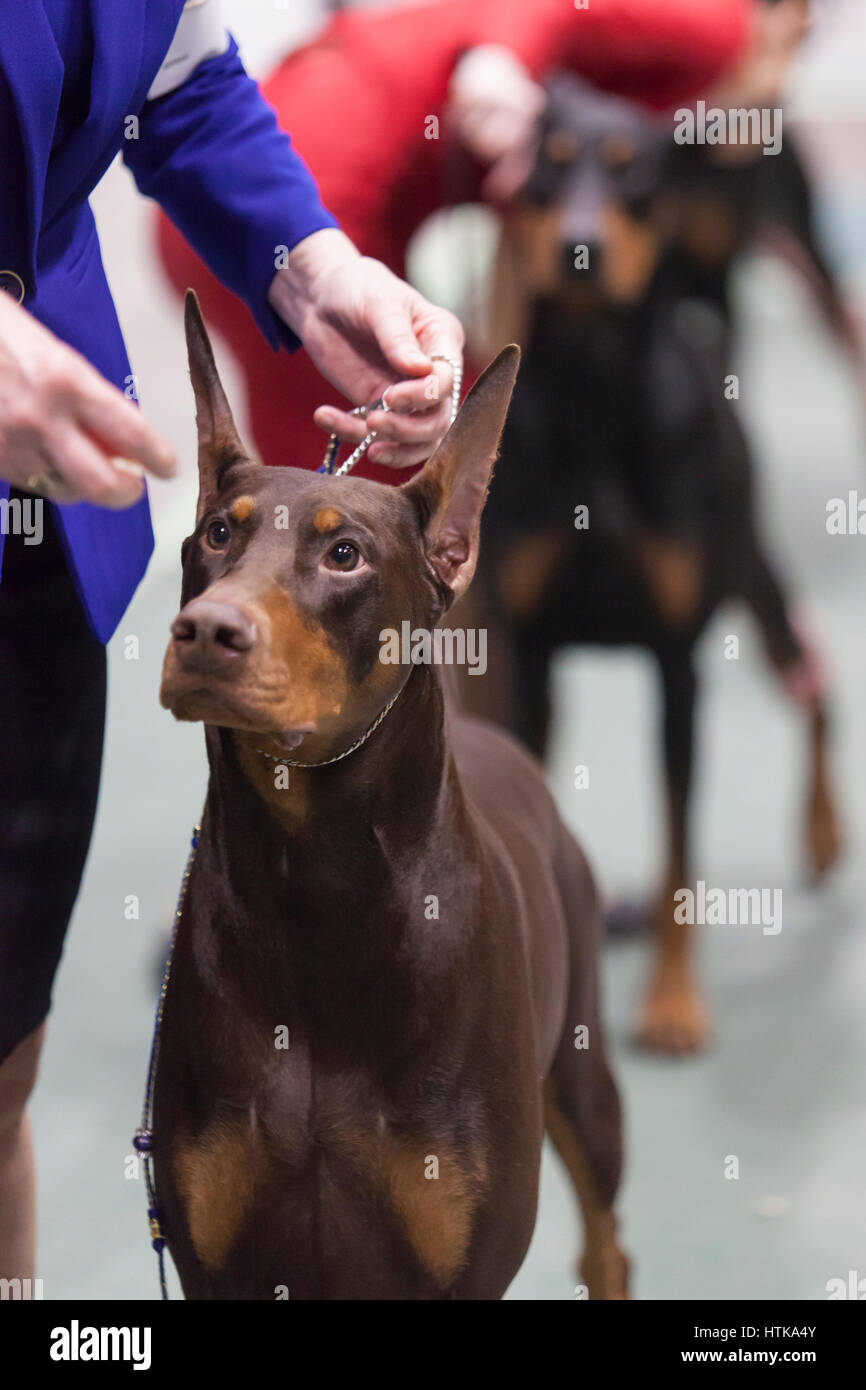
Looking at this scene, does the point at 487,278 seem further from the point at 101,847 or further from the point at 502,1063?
the point at 502,1063

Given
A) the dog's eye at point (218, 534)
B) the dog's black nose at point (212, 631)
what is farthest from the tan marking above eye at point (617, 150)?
the dog's black nose at point (212, 631)

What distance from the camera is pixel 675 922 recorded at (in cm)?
314

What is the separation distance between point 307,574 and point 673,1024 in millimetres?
1981

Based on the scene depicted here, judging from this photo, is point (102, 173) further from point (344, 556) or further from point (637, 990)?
point (637, 990)

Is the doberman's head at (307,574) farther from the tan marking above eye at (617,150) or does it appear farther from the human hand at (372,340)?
the tan marking above eye at (617,150)

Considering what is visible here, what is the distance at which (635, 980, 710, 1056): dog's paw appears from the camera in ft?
10.0

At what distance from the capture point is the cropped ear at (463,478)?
4.66 feet

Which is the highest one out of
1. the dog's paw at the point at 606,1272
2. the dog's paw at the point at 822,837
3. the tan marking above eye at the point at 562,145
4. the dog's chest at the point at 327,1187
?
the tan marking above eye at the point at 562,145

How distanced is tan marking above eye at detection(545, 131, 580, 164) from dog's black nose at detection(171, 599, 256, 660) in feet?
6.63

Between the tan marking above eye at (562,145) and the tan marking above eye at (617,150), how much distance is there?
0.06m

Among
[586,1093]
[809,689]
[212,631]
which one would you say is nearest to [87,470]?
[212,631]

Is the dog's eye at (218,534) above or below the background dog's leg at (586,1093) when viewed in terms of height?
above

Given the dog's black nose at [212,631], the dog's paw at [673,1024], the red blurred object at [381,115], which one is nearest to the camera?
the dog's black nose at [212,631]

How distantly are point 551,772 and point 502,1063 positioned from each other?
2.17 metres
